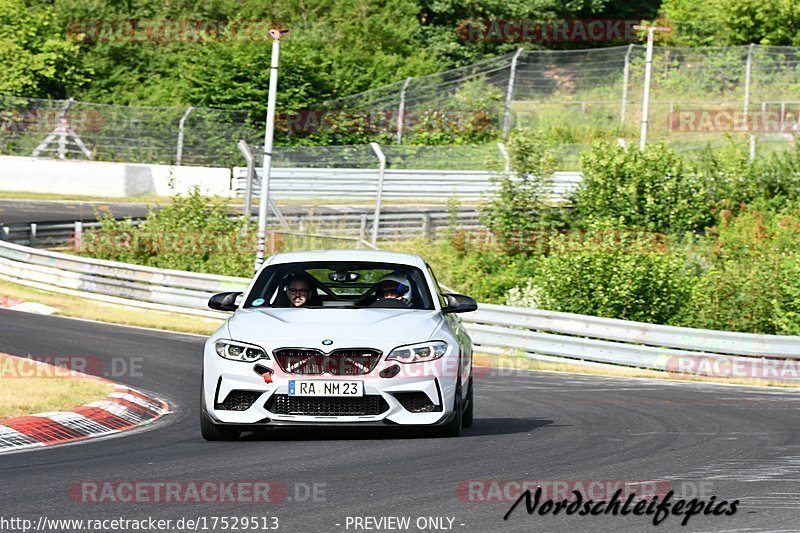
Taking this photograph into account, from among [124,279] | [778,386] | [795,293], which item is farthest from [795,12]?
[778,386]

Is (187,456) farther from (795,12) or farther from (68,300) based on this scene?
(795,12)

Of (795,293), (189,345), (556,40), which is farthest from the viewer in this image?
(556,40)

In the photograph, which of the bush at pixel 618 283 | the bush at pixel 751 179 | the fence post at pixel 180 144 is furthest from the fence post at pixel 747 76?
the bush at pixel 618 283

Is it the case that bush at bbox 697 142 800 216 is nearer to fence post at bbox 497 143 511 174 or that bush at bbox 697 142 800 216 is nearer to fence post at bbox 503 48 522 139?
fence post at bbox 497 143 511 174

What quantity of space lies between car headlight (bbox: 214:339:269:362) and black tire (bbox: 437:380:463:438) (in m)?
1.45

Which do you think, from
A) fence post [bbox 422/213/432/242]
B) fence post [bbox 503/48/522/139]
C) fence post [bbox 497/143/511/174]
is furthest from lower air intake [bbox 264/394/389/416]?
fence post [bbox 503/48/522/139]

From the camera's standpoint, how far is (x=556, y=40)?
6088 cm

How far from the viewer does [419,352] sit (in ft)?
32.6

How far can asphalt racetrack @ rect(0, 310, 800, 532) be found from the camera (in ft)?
22.5

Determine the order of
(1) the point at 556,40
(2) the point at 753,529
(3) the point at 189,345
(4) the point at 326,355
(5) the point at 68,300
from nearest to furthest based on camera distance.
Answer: (2) the point at 753,529
(4) the point at 326,355
(3) the point at 189,345
(5) the point at 68,300
(1) the point at 556,40

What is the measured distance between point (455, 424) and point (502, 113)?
38.9 metres

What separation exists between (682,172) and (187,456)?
92.1ft

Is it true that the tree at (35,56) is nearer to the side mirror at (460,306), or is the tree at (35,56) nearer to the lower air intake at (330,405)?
the side mirror at (460,306)
